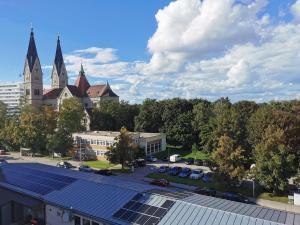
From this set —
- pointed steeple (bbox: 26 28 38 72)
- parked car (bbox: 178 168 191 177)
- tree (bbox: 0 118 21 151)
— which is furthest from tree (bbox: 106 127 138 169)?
pointed steeple (bbox: 26 28 38 72)

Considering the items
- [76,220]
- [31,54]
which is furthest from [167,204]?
[31,54]

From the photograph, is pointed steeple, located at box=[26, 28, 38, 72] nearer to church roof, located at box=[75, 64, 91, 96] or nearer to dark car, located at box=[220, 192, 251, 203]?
church roof, located at box=[75, 64, 91, 96]

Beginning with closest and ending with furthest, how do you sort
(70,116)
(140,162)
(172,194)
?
(172,194) → (140,162) → (70,116)

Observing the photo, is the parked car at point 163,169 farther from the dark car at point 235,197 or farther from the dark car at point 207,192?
the dark car at point 235,197

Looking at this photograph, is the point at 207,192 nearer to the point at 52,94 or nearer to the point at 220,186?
the point at 220,186

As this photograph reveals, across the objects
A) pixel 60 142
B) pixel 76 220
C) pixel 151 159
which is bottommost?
pixel 76 220

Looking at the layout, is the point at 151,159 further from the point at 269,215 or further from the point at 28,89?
the point at 28,89

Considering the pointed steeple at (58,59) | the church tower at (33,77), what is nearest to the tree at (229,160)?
the church tower at (33,77)
